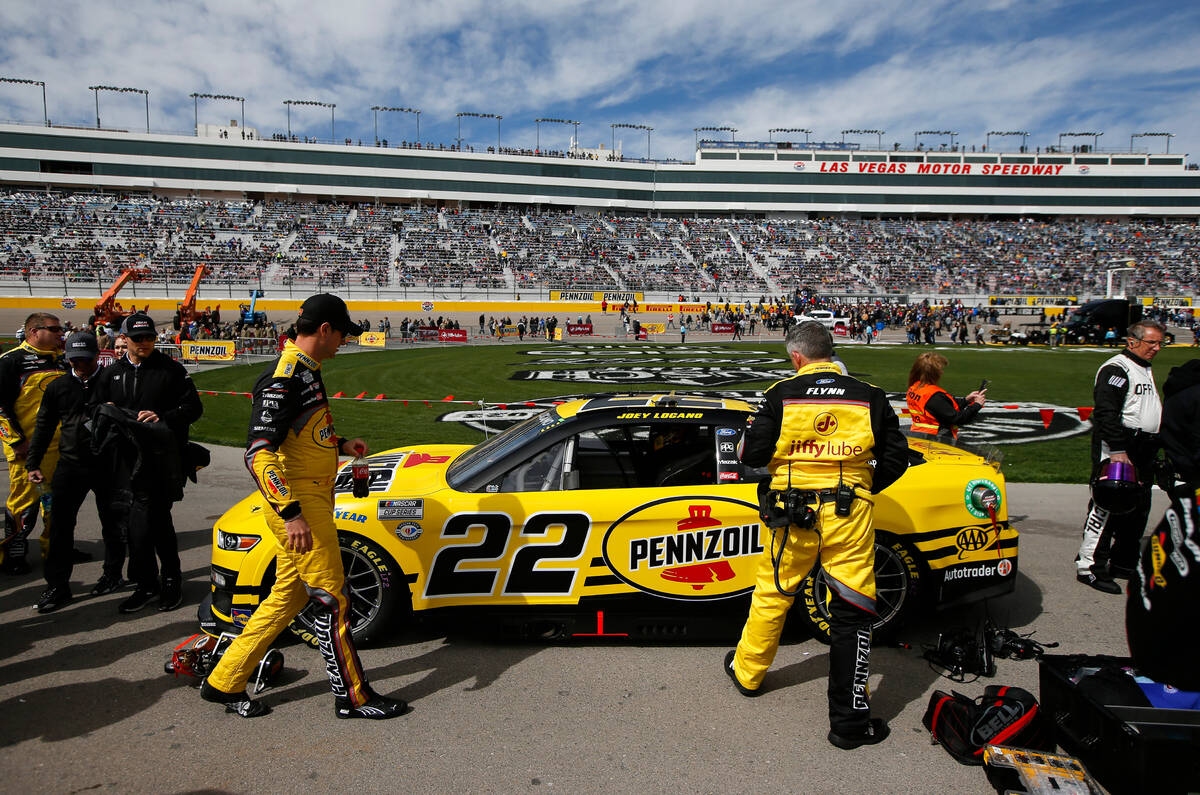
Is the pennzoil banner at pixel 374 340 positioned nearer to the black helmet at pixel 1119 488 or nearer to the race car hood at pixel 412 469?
the race car hood at pixel 412 469

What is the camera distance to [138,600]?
462cm

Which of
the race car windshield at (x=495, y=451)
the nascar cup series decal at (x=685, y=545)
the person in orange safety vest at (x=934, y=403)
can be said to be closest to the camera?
the nascar cup series decal at (x=685, y=545)

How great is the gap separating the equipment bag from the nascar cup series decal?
1.14 meters

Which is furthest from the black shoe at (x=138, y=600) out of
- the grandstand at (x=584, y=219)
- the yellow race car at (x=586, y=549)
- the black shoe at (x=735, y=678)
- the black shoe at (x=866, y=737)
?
the grandstand at (x=584, y=219)

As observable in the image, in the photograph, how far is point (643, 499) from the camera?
393 centimetres

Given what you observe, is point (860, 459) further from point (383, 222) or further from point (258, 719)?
point (383, 222)

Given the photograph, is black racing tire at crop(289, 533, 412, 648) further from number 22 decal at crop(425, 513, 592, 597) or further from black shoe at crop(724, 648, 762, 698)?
black shoe at crop(724, 648, 762, 698)

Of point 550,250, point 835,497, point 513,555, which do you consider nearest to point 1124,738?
point 835,497

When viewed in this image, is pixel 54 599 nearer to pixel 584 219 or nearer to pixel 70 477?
pixel 70 477

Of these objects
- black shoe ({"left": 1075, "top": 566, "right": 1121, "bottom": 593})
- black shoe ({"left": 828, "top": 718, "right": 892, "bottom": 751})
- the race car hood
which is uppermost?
the race car hood

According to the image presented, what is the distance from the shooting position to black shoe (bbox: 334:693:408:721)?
331 centimetres

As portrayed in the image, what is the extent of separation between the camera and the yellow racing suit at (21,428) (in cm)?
523

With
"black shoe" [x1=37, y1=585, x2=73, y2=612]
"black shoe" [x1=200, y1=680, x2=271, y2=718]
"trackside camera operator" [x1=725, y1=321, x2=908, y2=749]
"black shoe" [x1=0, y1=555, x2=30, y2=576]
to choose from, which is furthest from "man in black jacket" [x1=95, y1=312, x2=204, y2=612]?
"trackside camera operator" [x1=725, y1=321, x2=908, y2=749]

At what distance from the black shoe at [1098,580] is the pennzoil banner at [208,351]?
25.2 metres
